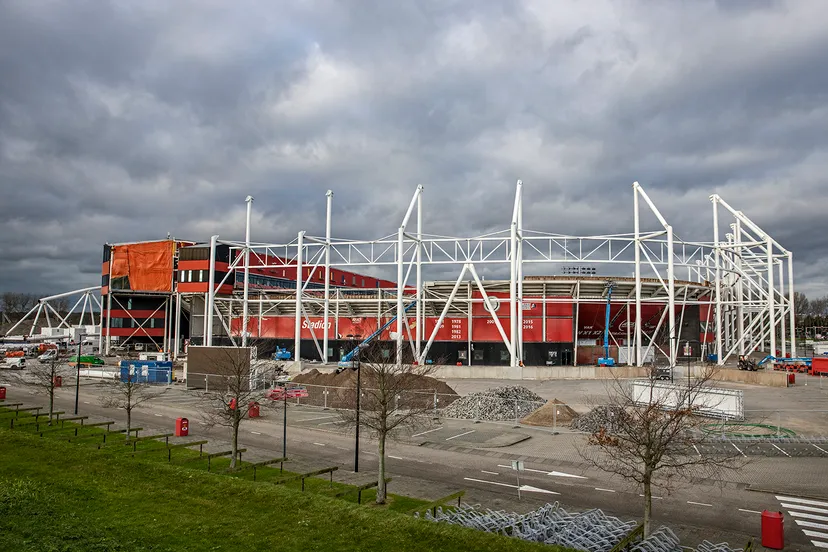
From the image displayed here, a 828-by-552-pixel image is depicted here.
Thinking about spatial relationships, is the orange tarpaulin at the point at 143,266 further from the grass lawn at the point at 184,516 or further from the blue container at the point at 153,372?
the grass lawn at the point at 184,516

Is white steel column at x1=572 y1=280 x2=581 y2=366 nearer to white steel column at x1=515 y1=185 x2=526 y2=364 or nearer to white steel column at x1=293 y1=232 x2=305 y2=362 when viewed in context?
white steel column at x1=515 y1=185 x2=526 y2=364

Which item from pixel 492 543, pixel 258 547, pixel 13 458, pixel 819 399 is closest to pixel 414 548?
pixel 492 543

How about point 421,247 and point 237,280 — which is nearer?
point 421,247

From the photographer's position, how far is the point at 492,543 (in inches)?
449

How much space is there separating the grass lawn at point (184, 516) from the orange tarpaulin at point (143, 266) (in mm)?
60486

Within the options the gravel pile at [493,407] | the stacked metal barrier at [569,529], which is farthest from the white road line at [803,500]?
the gravel pile at [493,407]

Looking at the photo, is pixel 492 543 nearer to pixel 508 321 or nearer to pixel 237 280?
pixel 508 321

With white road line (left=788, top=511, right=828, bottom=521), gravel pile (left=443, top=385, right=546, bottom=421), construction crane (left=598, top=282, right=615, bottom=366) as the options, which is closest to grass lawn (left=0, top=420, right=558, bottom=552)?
white road line (left=788, top=511, right=828, bottom=521)

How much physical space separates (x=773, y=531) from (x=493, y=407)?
18844 mm

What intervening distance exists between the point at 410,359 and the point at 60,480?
43708mm

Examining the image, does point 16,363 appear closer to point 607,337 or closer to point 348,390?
point 348,390

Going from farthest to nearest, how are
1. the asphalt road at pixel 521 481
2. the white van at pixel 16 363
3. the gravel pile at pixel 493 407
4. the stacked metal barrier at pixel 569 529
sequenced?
the white van at pixel 16 363, the gravel pile at pixel 493 407, the asphalt road at pixel 521 481, the stacked metal barrier at pixel 569 529

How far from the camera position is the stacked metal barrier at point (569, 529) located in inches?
465

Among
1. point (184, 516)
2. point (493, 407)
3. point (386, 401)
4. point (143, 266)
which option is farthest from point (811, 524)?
point (143, 266)
